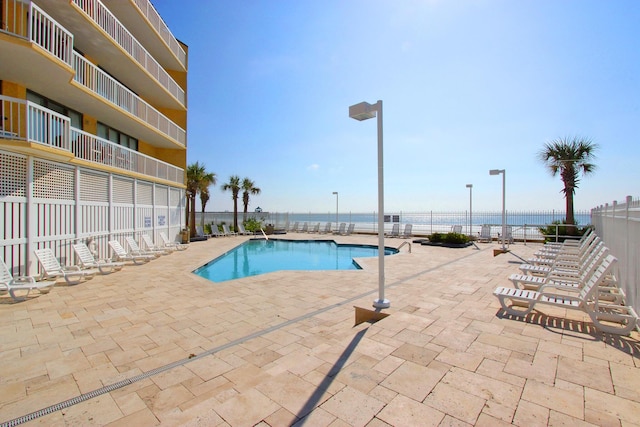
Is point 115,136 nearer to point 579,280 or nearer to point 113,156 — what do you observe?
point 113,156

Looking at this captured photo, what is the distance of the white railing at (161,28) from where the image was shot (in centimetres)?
1212

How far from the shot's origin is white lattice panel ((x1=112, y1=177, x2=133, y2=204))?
10.2 m

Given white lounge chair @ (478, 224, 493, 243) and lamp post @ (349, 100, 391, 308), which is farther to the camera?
white lounge chair @ (478, 224, 493, 243)

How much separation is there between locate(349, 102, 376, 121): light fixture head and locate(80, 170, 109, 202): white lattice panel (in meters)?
8.43

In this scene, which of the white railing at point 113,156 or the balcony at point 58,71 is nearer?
the balcony at point 58,71

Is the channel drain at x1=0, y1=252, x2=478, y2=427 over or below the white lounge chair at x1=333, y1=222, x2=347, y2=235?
below

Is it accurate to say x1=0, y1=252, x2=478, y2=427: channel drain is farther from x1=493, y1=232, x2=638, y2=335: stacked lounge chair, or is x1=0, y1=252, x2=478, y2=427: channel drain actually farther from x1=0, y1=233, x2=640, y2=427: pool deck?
x1=493, y1=232, x2=638, y2=335: stacked lounge chair

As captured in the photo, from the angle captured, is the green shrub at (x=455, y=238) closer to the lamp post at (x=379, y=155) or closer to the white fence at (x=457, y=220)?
the white fence at (x=457, y=220)

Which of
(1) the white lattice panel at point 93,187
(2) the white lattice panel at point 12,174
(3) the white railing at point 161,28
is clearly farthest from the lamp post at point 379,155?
(3) the white railing at point 161,28

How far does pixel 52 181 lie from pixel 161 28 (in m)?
10.2

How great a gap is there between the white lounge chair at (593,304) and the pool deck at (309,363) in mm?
184

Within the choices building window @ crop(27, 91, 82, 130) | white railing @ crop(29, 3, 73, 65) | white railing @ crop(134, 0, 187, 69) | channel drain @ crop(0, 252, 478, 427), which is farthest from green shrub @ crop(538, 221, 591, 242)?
white railing @ crop(134, 0, 187, 69)

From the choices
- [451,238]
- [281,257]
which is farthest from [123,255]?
[451,238]

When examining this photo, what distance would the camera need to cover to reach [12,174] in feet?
20.8
